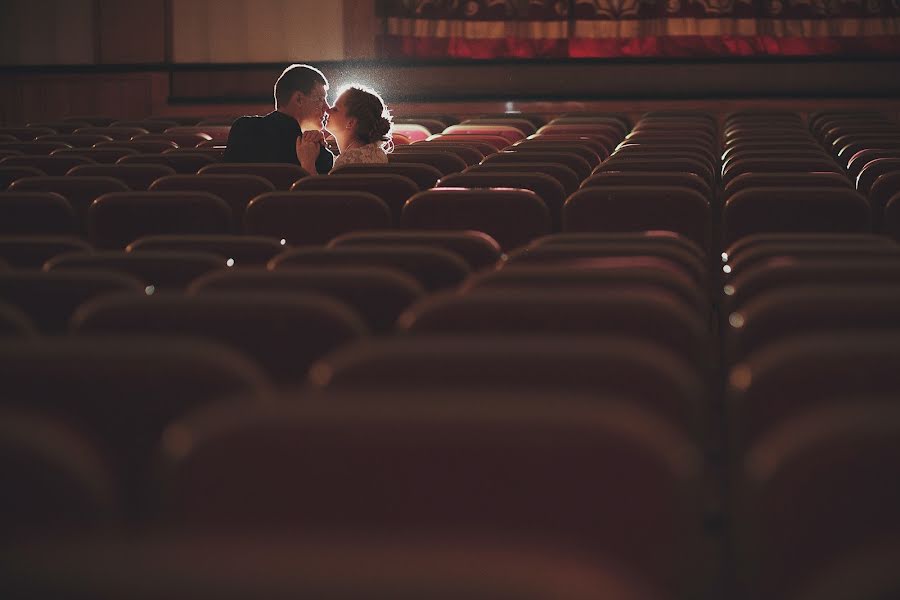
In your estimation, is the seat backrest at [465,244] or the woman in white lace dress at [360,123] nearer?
the seat backrest at [465,244]

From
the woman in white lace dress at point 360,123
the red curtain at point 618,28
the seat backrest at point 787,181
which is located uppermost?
the red curtain at point 618,28

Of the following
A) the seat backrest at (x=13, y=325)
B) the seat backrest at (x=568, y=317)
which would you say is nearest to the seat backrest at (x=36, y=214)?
the seat backrest at (x=13, y=325)

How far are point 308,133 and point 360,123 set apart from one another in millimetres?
248

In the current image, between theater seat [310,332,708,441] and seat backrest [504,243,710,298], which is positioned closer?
theater seat [310,332,708,441]

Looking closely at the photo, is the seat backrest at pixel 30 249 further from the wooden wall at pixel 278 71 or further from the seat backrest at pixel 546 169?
the wooden wall at pixel 278 71

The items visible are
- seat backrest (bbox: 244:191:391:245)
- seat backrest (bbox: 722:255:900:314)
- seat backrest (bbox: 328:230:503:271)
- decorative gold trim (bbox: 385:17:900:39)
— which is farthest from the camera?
decorative gold trim (bbox: 385:17:900:39)

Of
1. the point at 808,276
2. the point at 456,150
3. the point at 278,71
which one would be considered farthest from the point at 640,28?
the point at 808,276

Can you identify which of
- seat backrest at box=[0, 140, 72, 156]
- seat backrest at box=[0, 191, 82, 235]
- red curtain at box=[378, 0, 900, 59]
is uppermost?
red curtain at box=[378, 0, 900, 59]

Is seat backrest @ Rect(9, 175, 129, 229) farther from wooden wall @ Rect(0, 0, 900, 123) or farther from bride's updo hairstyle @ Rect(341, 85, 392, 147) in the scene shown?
wooden wall @ Rect(0, 0, 900, 123)

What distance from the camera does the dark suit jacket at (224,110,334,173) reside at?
6367 millimetres

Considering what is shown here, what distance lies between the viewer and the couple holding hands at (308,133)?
21.0ft

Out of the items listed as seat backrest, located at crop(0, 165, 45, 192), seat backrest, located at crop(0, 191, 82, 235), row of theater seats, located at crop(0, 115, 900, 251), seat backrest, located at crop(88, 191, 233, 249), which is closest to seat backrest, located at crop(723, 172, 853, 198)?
row of theater seats, located at crop(0, 115, 900, 251)

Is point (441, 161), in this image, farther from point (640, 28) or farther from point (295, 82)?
point (640, 28)

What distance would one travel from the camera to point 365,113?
6453mm
